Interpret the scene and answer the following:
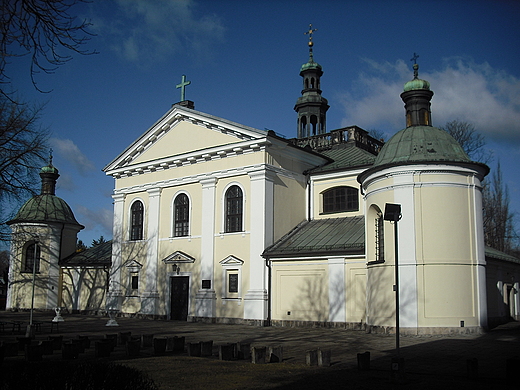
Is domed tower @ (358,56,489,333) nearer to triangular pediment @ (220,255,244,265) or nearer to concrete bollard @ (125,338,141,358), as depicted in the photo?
triangular pediment @ (220,255,244,265)

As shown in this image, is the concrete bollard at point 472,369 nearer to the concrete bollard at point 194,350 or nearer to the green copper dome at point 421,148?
the concrete bollard at point 194,350

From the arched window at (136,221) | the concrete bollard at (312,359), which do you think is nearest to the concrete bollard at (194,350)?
the concrete bollard at (312,359)

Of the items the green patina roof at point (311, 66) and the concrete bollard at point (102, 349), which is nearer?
the concrete bollard at point (102, 349)

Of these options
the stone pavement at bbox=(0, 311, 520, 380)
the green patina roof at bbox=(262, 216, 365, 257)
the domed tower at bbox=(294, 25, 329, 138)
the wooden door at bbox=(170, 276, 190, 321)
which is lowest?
the stone pavement at bbox=(0, 311, 520, 380)

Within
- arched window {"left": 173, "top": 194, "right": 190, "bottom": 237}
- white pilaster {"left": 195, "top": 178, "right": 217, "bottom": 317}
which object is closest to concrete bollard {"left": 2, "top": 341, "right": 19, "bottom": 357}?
white pilaster {"left": 195, "top": 178, "right": 217, "bottom": 317}

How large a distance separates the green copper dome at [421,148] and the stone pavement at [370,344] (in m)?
6.40

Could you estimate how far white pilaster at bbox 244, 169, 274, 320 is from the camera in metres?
25.6

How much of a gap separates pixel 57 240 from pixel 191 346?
1098 inches

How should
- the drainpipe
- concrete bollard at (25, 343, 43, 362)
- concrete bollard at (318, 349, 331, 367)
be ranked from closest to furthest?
concrete bollard at (318, 349, 331, 367), concrete bollard at (25, 343, 43, 362), the drainpipe

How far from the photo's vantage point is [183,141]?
30.4 metres

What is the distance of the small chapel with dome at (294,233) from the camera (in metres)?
19.5

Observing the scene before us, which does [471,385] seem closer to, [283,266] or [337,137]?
[283,266]

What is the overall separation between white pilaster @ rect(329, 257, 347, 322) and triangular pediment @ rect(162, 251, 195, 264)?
834cm

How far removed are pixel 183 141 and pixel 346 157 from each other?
914 centimetres
